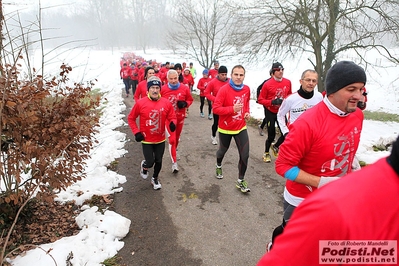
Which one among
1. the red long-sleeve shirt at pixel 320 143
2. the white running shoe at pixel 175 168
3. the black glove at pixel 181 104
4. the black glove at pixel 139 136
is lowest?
the white running shoe at pixel 175 168

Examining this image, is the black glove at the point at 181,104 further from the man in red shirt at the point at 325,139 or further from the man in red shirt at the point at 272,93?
the man in red shirt at the point at 325,139

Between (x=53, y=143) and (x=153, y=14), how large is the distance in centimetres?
8435

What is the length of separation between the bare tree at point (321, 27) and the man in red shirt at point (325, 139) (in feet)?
34.0

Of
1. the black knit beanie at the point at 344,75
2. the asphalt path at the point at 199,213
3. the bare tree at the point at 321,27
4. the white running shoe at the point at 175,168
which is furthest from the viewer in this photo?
the bare tree at the point at 321,27

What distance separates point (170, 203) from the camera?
190 inches

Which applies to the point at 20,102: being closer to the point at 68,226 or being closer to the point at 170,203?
the point at 68,226

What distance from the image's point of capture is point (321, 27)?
1205cm

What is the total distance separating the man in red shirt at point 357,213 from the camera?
2.87 feet

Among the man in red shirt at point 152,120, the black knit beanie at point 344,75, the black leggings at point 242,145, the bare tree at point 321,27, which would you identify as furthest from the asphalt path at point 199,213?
the bare tree at point 321,27

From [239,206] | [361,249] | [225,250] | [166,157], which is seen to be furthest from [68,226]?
[361,249]

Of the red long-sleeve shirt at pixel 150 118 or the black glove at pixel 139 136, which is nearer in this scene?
the black glove at pixel 139 136

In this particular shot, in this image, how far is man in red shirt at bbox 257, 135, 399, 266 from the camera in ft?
2.87

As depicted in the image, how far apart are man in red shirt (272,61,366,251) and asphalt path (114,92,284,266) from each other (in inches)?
65.8

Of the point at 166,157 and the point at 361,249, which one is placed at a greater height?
the point at 361,249
